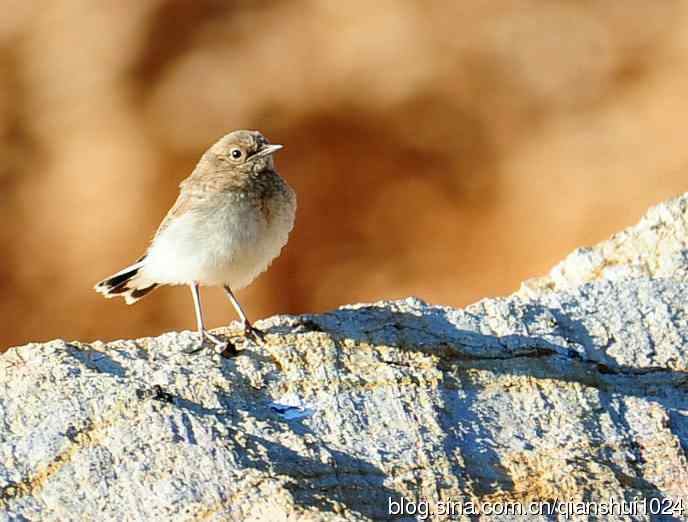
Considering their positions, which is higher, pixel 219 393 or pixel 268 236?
pixel 268 236

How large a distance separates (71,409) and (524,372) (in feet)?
6.00

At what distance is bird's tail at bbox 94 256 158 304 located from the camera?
679 centimetres

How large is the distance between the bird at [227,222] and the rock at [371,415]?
758 mm

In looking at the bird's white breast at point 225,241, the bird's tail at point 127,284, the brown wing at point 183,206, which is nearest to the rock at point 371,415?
the bird's white breast at point 225,241

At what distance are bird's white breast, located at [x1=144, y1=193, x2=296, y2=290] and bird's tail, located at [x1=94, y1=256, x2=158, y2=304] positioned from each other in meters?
0.41

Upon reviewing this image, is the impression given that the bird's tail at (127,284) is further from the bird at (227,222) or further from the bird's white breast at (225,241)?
the bird's white breast at (225,241)

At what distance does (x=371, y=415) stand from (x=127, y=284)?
8.31 feet

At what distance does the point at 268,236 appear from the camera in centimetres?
620

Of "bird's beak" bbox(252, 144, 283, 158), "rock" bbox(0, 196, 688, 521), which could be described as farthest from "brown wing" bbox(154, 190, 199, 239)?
"rock" bbox(0, 196, 688, 521)

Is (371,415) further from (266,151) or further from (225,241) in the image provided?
(266,151)

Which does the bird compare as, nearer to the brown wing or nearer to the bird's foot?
the brown wing

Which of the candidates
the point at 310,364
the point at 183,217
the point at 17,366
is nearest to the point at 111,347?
the point at 17,366

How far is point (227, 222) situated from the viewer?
6086mm

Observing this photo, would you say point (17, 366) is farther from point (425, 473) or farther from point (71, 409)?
point (425, 473)
